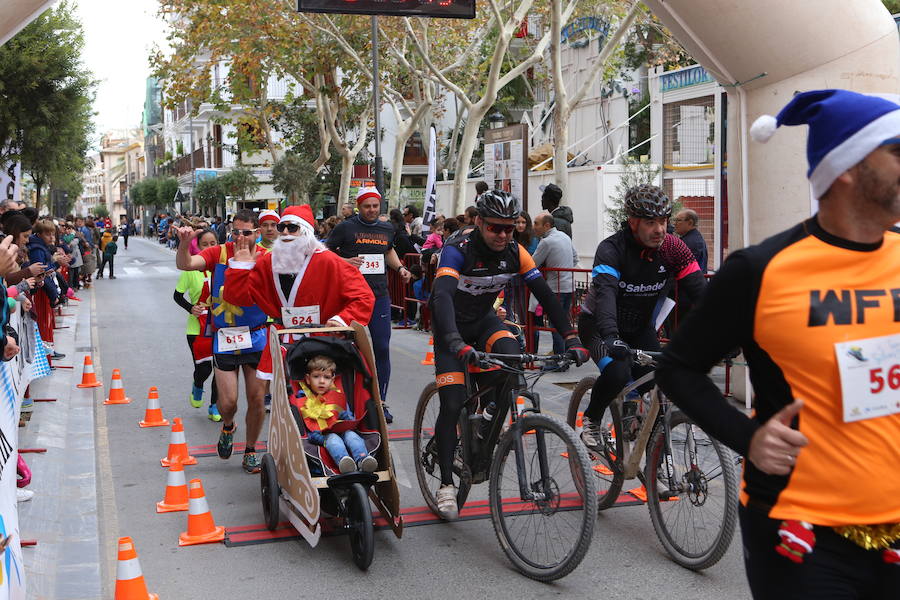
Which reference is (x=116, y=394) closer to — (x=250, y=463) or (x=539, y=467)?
(x=250, y=463)

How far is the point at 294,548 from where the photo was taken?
5.70 m

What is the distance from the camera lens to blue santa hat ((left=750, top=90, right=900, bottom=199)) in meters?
2.19

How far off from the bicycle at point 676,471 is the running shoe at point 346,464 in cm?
152

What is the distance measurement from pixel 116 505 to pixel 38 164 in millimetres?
22089

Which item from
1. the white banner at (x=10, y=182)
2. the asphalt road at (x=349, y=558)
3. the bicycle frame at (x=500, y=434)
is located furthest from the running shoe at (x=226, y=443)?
the white banner at (x=10, y=182)

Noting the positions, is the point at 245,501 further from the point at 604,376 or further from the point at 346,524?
the point at 604,376

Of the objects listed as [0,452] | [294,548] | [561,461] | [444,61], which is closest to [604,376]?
[561,461]

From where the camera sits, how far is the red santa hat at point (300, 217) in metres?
6.64

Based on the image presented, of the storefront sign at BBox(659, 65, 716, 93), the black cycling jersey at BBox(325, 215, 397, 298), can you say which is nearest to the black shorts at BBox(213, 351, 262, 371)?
the black cycling jersey at BBox(325, 215, 397, 298)

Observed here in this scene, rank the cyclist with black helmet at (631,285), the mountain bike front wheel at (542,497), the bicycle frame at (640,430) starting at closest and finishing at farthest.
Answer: the mountain bike front wheel at (542,497), the bicycle frame at (640,430), the cyclist with black helmet at (631,285)

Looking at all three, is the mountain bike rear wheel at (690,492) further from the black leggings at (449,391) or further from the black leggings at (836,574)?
the black leggings at (836,574)

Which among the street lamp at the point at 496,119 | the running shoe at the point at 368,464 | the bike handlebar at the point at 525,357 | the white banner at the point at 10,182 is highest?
the street lamp at the point at 496,119

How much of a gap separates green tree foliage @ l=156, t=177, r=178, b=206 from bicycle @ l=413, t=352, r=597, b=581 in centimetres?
8051

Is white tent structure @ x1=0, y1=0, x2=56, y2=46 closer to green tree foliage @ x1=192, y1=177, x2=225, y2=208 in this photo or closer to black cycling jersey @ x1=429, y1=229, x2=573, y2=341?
black cycling jersey @ x1=429, y1=229, x2=573, y2=341
